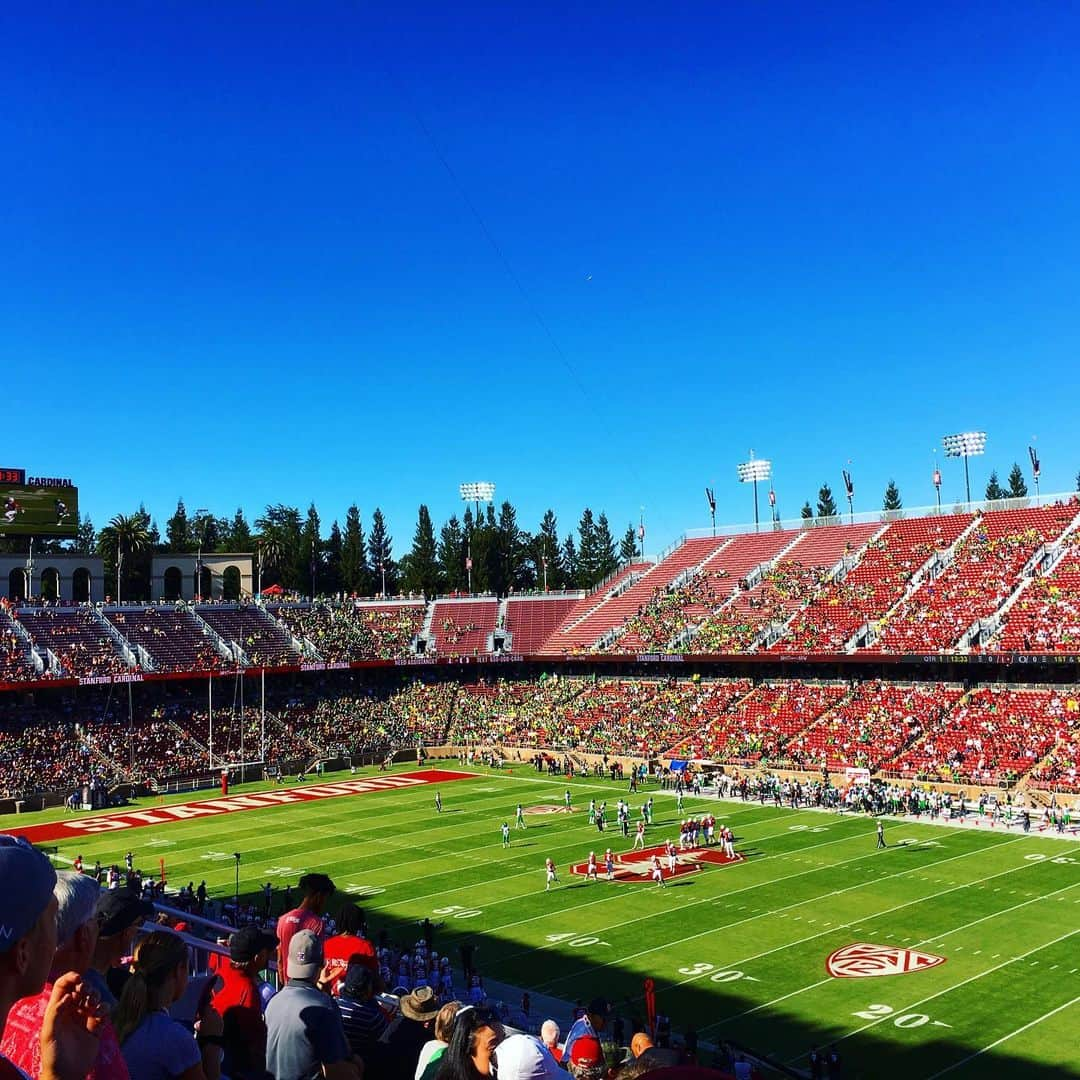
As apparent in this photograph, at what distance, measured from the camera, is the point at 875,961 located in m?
24.8

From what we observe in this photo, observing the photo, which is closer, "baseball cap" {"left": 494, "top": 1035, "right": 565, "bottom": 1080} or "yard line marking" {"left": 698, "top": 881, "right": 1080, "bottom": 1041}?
"baseball cap" {"left": 494, "top": 1035, "right": 565, "bottom": 1080}

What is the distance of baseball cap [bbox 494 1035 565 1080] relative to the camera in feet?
15.9

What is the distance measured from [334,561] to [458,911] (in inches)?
3485

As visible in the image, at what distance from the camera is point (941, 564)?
63406 millimetres

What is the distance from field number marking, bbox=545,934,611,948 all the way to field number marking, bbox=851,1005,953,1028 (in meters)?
7.21

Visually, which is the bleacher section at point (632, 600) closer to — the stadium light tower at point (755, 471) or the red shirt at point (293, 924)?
the stadium light tower at point (755, 471)

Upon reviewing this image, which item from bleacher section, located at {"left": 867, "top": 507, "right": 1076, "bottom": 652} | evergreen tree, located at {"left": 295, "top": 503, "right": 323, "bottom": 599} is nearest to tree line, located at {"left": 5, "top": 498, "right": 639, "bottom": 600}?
evergreen tree, located at {"left": 295, "top": 503, "right": 323, "bottom": 599}

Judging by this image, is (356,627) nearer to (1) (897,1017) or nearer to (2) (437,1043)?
(1) (897,1017)

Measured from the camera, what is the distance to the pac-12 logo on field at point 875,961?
24078 millimetres

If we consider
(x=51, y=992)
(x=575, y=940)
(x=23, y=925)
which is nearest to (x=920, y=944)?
(x=575, y=940)

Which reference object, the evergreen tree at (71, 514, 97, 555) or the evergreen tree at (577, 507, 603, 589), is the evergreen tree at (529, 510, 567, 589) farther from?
the evergreen tree at (71, 514, 97, 555)

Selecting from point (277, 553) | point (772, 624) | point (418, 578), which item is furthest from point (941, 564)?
point (277, 553)

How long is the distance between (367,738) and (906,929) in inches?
1751

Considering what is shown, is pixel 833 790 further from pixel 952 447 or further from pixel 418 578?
pixel 418 578
